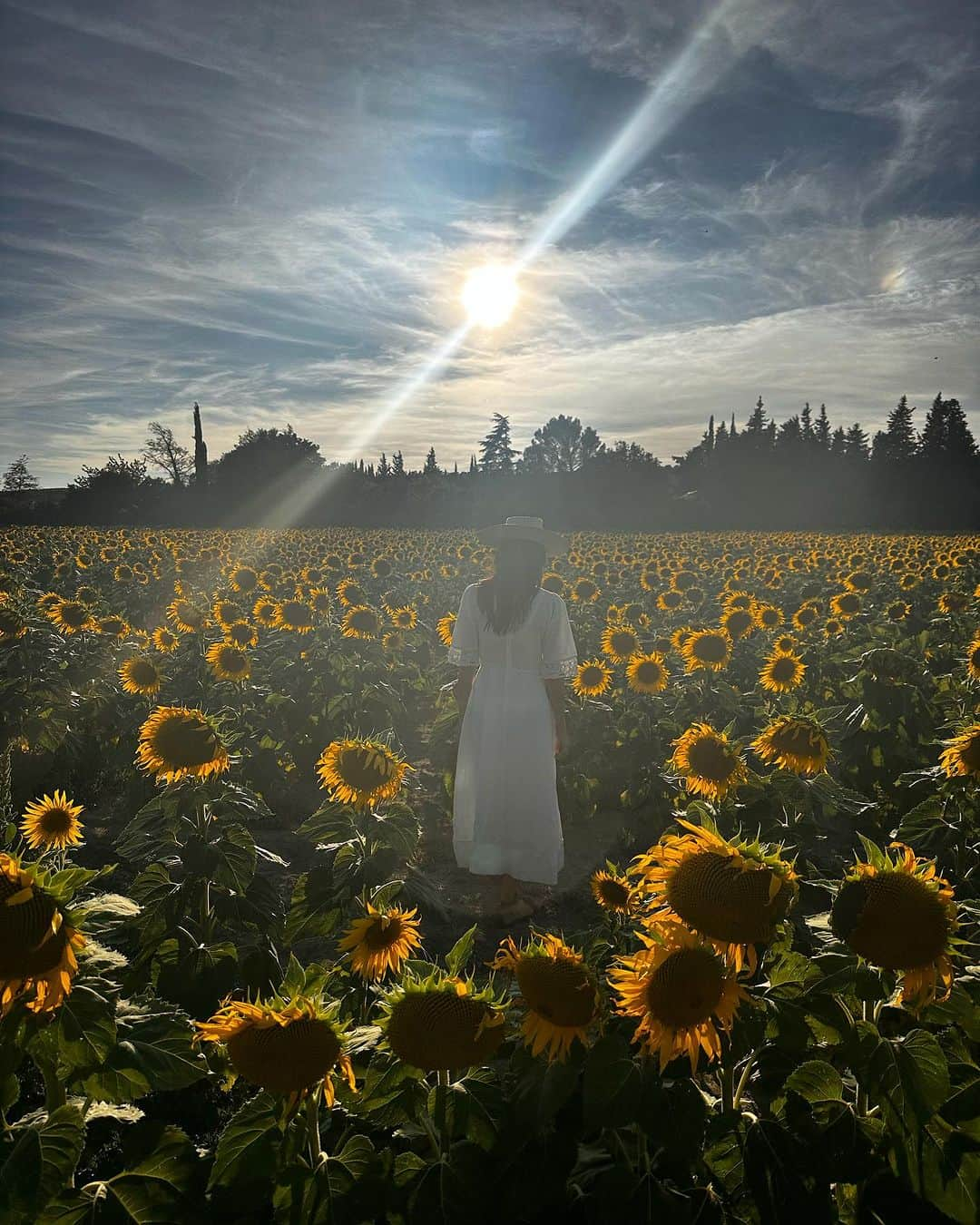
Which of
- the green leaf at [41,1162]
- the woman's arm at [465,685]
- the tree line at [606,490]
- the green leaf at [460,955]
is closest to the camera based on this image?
the green leaf at [41,1162]

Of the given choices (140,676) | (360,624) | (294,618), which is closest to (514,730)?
(140,676)

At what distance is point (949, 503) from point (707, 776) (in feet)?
212

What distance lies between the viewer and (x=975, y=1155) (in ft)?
4.71

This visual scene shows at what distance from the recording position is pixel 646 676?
750 cm

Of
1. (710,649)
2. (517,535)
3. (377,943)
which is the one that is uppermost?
(517,535)

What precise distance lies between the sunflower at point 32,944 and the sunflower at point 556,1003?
0.87 metres

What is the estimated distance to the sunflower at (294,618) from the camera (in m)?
8.91

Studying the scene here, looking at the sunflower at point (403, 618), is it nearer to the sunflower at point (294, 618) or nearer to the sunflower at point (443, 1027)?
the sunflower at point (294, 618)

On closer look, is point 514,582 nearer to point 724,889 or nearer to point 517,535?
point 517,535

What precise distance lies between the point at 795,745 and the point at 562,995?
8.71ft

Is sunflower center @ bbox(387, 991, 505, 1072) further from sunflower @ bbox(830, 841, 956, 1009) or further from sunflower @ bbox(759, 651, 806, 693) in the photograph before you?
sunflower @ bbox(759, 651, 806, 693)

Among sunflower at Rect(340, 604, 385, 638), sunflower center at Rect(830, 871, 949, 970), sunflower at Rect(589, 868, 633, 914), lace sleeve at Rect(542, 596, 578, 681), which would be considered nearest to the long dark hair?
lace sleeve at Rect(542, 596, 578, 681)

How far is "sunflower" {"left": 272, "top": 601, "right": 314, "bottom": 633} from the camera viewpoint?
8906 millimetres

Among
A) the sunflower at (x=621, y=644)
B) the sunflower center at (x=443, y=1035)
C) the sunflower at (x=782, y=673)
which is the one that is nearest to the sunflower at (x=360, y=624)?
the sunflower at (x=621, y=644)
